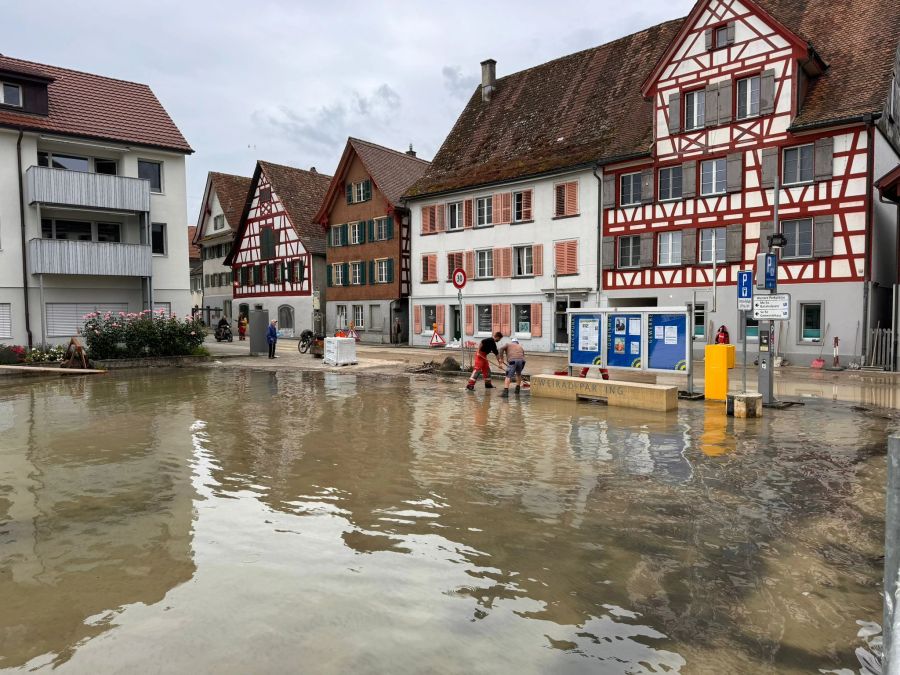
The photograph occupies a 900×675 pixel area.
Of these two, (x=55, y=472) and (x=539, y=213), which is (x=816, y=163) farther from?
(x=55, y=472)

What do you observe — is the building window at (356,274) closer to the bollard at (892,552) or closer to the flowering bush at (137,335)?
the flowering bush at (137,335)

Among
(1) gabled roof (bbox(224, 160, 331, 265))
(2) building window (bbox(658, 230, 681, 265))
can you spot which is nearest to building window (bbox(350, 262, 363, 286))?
(1) gabled roof (bbox(224, 160, 331, 265))

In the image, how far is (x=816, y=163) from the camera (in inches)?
880

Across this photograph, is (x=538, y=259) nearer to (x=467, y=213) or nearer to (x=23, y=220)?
(x=467, y=213)

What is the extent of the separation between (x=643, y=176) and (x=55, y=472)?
2420 cm

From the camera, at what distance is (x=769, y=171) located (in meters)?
23.5

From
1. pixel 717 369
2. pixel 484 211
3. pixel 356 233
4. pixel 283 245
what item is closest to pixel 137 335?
pixel 484 211

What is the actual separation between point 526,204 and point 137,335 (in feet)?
58.0

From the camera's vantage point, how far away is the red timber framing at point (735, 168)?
22.1m

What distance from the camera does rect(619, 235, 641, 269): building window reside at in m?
27.4

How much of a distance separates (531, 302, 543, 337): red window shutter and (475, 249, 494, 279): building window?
3.31m

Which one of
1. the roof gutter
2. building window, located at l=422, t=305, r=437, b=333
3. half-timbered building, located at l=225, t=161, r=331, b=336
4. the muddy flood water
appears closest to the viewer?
the muddy flood water

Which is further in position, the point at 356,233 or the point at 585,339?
the point at 356,233

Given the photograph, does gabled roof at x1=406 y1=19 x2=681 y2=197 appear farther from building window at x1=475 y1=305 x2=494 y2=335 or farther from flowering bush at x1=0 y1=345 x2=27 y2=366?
flowering bush at x1=0 y1=345 x2=27 y2=366
